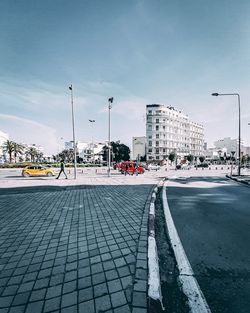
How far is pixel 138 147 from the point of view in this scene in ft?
295

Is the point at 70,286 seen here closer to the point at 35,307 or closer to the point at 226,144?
the point at 35,307

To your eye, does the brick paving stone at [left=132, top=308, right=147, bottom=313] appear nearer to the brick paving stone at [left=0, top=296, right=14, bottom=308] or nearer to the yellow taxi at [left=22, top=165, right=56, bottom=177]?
the brick paving stone at [left=0, top=296, right=14, bottom=308]

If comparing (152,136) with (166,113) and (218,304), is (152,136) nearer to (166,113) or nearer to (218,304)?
(166,113)

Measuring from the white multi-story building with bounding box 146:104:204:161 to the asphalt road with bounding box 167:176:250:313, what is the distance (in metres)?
67.3

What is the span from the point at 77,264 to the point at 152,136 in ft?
243

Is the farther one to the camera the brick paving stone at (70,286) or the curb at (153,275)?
the brick paving stone at (70,286)

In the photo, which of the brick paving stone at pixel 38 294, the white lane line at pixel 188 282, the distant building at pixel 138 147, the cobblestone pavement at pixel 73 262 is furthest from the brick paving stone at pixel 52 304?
the distant building at pixel 138 147

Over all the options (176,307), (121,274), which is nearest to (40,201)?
(121,274)

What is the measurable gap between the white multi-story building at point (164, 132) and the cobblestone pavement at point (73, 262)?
69.3 m

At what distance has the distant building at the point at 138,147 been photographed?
293ft

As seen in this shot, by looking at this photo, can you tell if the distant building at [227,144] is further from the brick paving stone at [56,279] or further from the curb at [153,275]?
the brick paving stone at [56,279]

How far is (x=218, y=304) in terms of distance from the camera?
239 cm

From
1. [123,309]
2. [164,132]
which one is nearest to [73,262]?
[123,309]

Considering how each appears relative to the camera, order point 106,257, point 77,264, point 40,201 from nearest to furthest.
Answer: point 77,264
point 106,257
point 40,201
